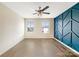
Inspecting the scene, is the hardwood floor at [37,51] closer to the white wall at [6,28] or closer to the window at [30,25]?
the white wall at [6,28]

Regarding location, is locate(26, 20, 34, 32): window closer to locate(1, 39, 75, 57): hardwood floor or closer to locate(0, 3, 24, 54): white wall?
locate(0, 3, 24, 54): white wall

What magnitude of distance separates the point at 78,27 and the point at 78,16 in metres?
0.32

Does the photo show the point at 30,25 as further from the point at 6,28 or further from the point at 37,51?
the point at 37,51

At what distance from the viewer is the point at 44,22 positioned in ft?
25.7

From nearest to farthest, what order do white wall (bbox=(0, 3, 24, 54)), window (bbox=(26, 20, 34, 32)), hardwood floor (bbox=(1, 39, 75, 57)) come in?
1. hardwood floor (bbox=(1, 39, 75, 57))
2. white wall (bbox=(0, 3, 24, 54))
3. window (bbox=(26, 20, 34, 32))

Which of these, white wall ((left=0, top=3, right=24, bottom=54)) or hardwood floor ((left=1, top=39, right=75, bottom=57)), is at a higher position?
white wall ((left=0, top=3, right=24, bottom=54))

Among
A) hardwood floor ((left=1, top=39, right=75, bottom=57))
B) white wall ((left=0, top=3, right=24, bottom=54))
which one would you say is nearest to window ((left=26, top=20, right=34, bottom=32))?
white wall ((left=0, top=3, right=24, bottom=54))

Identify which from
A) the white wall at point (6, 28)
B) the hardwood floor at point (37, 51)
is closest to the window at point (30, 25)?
the white wall at point (6, 28)

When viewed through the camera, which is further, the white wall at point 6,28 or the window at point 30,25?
the window at point 30,25

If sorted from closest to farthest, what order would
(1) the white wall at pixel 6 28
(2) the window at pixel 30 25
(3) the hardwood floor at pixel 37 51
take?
(3) the hardwood floor at pixel 37 51
(1) the white wall at pixel 6 28
(2) the window at pixel 30 25

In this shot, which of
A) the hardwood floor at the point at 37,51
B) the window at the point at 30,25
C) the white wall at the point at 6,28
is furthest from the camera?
the window at the point at 30,25

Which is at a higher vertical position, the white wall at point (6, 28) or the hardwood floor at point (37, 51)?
the white wall at point (6, 28)

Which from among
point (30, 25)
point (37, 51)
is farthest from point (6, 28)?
point (30, 25)

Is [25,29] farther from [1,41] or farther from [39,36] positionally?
[1,41]
